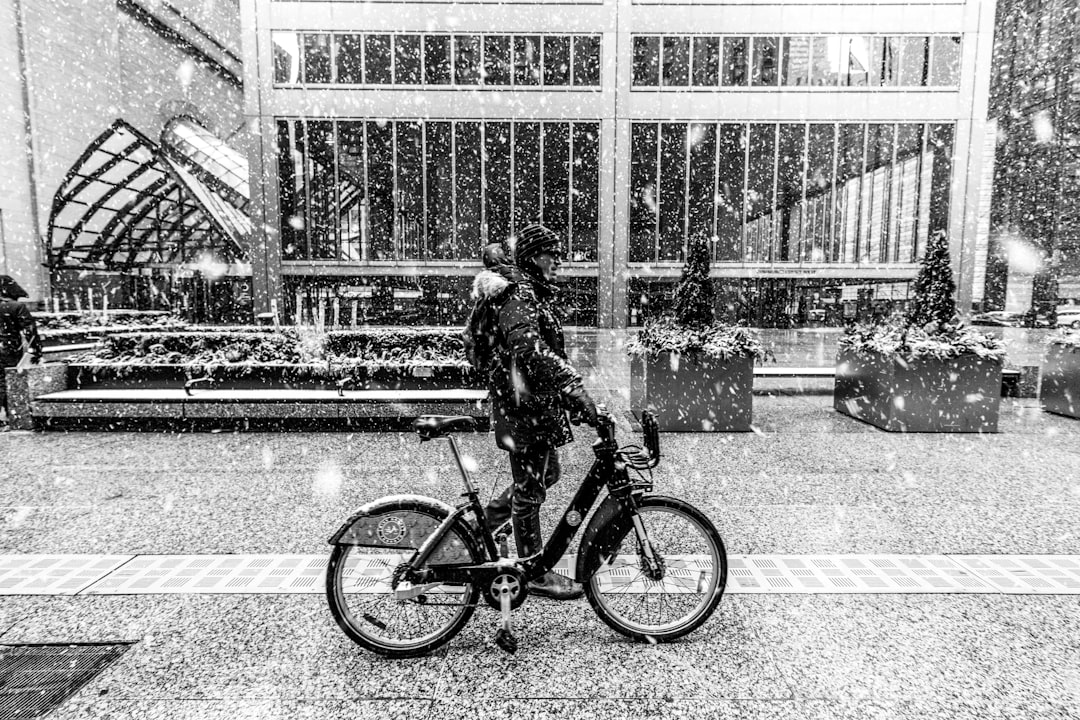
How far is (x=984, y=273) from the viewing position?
54.8 meters

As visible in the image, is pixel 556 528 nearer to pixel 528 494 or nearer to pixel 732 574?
pixel 528 494

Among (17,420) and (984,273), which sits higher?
(984,273)

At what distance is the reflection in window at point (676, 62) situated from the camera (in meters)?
27.4

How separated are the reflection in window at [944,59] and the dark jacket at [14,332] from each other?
111ft

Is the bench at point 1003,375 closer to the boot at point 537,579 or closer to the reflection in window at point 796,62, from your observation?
the boot at point 537,579

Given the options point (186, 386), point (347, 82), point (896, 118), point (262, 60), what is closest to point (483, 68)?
point (347, 82)

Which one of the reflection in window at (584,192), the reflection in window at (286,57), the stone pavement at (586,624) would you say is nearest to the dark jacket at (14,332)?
the stone pavement at (586,624)

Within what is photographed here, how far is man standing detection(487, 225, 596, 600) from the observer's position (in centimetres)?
301

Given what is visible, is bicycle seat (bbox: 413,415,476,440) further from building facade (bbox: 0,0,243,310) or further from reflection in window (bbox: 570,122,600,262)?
building facade (bbox: 0,0,243,310)

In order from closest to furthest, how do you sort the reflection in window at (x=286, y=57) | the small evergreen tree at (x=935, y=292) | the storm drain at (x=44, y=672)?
the storm drain at (x=44, y=672), the small evergreen tree at (x=935, y=292), the reflection in window at (x=286, y=57)

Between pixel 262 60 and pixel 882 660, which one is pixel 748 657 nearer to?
pixel 882 660

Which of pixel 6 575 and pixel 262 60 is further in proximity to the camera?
pixel 262 60

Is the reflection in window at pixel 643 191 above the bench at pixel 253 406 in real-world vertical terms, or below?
above

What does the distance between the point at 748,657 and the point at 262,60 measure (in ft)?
102
